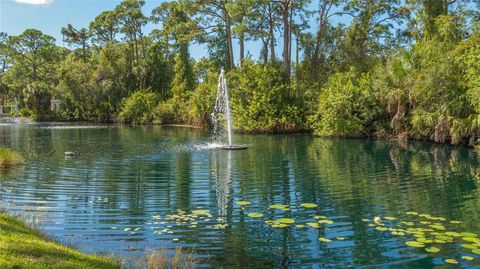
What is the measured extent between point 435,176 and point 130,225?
10.3 metres

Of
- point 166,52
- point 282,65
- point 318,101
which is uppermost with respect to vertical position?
point 166,52

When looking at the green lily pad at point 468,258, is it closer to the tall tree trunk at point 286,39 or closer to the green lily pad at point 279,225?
the green lily pad at point 279,225

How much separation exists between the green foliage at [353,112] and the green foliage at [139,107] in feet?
93.1

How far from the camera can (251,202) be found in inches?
441

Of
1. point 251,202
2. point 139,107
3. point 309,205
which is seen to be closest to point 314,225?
point 309,205

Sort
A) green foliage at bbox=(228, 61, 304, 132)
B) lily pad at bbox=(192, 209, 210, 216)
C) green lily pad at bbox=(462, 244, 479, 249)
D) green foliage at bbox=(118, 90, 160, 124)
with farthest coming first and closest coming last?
green foliage at bbox=(118, 90, 160, 124) < green foliage at bbox=(228, 61, 304, 132) < lily pad at bbox=(192, 209, 210, 216) < green lily pad at bbox=(462, 244, 479, 249)

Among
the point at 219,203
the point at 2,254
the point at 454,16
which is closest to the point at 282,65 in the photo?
the point at 454,16

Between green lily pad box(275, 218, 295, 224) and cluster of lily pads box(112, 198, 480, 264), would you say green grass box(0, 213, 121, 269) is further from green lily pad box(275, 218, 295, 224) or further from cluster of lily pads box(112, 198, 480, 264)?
green lily pad box(275, 218, 295, 224)

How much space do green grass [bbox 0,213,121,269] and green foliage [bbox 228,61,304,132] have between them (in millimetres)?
30498

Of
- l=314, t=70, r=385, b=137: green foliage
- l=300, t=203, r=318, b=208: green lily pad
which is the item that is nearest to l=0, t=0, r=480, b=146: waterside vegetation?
l=314, t=70, r=385, b=137: green foliage

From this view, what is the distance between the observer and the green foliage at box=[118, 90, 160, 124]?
56.1 metres

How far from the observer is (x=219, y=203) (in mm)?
11109

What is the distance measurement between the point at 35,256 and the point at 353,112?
1135 inches

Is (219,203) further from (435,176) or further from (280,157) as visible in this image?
(280,157)
